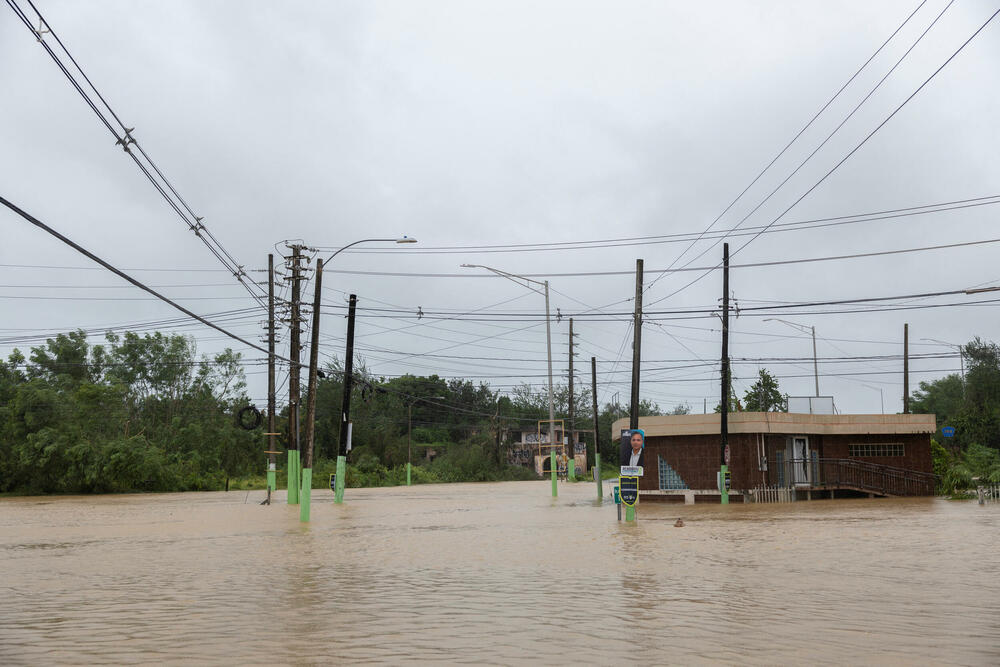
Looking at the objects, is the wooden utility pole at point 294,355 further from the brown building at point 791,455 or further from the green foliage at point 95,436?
the green foliage at point 95,436

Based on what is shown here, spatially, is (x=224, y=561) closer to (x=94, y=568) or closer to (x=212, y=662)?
(x=94, y=568)

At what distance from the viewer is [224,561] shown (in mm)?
15055

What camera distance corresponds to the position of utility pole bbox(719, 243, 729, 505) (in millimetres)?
34384

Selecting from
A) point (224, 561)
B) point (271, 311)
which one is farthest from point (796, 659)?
point (271, 311)

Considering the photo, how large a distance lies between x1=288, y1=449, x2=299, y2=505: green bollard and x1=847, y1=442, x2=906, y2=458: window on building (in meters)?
24.0

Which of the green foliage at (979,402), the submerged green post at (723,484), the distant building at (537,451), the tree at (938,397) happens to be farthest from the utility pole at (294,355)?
the tree at (938,397)

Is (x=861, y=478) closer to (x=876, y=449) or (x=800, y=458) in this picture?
(x=876, y=449)

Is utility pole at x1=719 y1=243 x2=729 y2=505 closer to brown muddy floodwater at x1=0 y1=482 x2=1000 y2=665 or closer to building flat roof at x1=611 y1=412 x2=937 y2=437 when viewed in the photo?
building flat roof at x1=611 y1=412 x2=937 y2=437

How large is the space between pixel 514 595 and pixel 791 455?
30.4 meters

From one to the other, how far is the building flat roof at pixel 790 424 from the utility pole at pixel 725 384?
3.27 ft

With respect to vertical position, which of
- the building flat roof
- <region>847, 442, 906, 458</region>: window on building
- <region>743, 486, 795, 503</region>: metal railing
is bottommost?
<region>743, 486, 795, 503</region>: metal railing

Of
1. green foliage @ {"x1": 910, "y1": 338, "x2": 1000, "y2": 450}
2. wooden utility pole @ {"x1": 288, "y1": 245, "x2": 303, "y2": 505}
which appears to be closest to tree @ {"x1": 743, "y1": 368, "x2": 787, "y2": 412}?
green foliage @ {"x1": 910, "y1": 338, "x2": 1000, "y2": 450}

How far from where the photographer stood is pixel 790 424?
3700cm

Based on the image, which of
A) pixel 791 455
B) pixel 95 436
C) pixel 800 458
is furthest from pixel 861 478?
pixel 95 436
